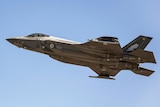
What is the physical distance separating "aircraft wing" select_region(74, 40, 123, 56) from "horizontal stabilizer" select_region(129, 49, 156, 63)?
196 cm

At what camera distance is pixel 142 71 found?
4744cm

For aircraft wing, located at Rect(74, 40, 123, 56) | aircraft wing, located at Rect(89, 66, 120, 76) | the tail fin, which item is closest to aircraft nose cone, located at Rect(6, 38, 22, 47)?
aircraft wing, located at Rect(74, 40, 123, 56)

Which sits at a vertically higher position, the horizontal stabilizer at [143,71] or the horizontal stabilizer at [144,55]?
the horizontal stabilizer at [144,55]

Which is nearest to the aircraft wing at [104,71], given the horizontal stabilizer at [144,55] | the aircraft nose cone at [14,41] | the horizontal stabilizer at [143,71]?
the horizontal stabilizer at [143,71]

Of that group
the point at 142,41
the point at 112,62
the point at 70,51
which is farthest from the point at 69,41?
the point at 142,41

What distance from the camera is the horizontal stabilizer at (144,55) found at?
1708 inches

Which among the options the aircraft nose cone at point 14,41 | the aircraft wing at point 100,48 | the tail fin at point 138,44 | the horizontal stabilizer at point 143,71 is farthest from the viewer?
the aircraft nose cone at point 14,41

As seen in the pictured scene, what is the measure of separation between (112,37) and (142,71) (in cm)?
805

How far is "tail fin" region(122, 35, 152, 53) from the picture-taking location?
46125mm

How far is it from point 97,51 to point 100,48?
802 millimetres

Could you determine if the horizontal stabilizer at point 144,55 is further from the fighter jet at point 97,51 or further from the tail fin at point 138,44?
the tail fin at point 138,44

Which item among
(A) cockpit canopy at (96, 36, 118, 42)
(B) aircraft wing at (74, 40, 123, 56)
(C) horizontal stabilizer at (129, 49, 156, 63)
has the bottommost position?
(C) horizontal stabilizer at (129, 49, 156, 63)

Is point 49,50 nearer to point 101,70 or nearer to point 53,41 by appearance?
point 53,41

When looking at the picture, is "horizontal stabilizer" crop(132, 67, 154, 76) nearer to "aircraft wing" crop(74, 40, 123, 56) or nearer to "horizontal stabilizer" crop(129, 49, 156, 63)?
"horizontal stabilizer" crop(129, 49, 156, 63)
